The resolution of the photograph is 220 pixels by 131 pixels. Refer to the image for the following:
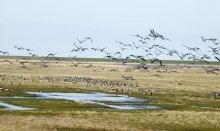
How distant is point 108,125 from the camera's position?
4844cm

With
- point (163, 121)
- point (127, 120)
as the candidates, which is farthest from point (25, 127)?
point (163, 121)

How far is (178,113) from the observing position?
58.3 meters

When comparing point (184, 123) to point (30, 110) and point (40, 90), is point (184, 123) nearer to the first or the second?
point (30, 110)

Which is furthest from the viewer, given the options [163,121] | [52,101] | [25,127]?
[52,101]

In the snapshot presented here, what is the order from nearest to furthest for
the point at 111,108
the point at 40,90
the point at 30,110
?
the point at 30,110 < the point at 111,108 < the point at 40,90

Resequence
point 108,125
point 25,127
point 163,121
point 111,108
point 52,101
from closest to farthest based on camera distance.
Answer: point 25,127 → point 108,125 → point 163,121 → point 111,108 → point 52,101

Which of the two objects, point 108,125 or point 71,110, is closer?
point 108,125

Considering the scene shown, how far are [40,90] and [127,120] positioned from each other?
38731mm

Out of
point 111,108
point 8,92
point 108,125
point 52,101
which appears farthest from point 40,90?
point 108,125

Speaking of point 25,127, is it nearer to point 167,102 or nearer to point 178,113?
point 178,113

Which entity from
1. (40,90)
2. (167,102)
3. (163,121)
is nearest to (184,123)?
(163,121)

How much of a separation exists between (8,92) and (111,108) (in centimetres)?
2212

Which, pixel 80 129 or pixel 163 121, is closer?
pixel 80 129

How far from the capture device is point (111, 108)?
208 ft
